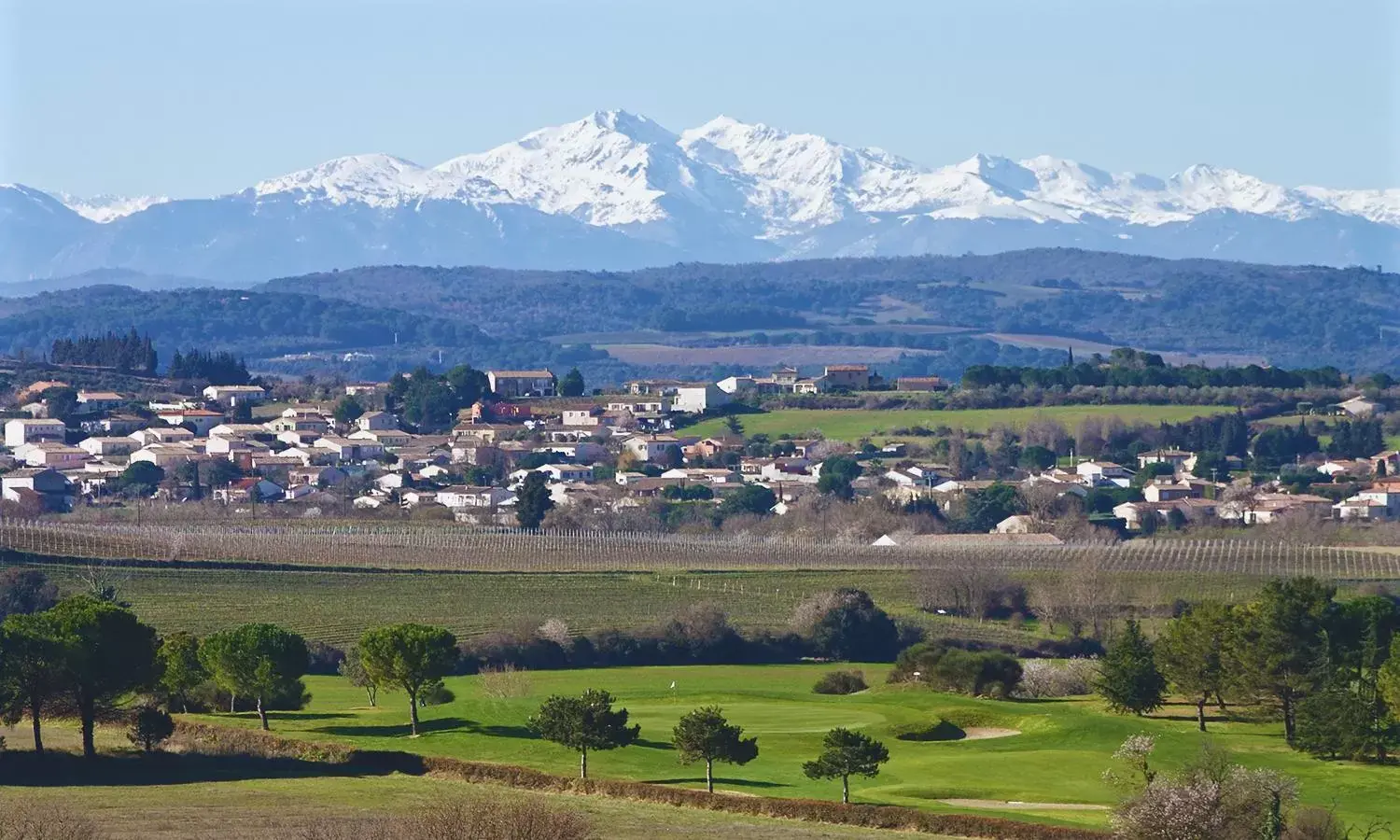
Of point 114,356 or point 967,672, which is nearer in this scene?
point 967,672

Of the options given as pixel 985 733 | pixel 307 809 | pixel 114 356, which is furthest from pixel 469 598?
pixel 114 356

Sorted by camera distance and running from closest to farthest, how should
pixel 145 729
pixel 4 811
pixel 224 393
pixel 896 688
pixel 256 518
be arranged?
pixel 4 811 → pixel 145 729 → pixel 896 688 → pixel 256 518 → pixel 224 393

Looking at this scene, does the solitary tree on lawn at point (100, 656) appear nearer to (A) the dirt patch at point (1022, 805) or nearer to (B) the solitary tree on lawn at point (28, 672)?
(B) the solitary tree on lawn at point (28, 672)

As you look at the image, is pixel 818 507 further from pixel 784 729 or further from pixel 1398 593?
pixel 784 729

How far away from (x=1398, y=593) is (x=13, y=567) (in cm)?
3354

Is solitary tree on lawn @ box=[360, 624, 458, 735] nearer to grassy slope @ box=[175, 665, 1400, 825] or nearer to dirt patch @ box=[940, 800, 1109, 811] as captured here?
grassy slope @ box=[175, 665, 1400, 825]

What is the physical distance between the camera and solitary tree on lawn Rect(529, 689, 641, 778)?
39.9 m

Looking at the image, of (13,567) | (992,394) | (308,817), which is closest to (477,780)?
(308,817)

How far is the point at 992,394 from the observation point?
12656 centimetres

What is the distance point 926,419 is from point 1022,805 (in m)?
84.9

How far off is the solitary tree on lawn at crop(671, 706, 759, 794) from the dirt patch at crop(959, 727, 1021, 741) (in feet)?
23.5

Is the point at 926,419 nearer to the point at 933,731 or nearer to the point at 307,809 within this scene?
the point at 933,731

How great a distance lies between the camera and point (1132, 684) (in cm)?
4706

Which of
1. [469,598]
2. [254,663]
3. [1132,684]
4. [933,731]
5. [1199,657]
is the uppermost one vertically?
[254,663]
